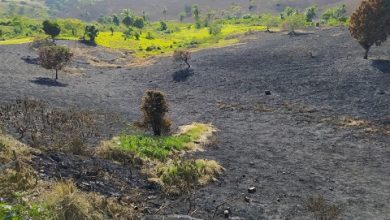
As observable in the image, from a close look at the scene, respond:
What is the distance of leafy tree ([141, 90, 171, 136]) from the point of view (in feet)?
92.4

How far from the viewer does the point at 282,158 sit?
27.0m

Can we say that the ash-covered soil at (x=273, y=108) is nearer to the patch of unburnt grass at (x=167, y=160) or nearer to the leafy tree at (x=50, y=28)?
the patch of unburnt grass at (x=167, y=160)

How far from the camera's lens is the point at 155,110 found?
28.4m

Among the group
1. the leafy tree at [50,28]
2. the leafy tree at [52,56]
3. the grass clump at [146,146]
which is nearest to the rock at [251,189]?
the grass clump at [146,146]

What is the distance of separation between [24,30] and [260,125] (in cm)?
8764

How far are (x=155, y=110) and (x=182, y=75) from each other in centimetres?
2872

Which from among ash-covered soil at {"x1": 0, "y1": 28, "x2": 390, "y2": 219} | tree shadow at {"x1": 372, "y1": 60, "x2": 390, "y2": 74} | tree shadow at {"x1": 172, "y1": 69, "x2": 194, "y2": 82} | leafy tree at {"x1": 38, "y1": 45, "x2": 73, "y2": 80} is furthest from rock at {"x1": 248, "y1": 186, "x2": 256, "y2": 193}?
leafy tree at {"x1": 38, "y1": 45, "x2": 73, "y2": 80}

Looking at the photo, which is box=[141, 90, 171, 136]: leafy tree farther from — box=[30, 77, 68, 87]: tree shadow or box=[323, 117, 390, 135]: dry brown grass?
box=[30, 77, 68, 87]: tree shadow

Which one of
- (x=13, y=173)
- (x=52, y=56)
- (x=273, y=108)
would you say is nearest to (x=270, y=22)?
(x=52, y=56)

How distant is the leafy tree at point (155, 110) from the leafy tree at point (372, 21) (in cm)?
3118

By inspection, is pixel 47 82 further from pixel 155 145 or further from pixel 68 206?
pixel 68 206

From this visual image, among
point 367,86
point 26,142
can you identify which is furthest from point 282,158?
point 367,86

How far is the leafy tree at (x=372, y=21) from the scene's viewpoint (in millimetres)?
48406

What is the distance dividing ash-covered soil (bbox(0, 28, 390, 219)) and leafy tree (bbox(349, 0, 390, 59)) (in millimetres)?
3170
